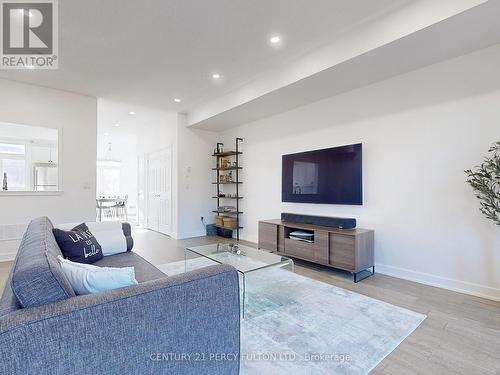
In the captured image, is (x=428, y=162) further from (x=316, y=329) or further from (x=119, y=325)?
(x=119, y=325)

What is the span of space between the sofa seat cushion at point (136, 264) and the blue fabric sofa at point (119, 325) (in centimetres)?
94

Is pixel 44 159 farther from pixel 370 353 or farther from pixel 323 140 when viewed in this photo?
pixel 370 353

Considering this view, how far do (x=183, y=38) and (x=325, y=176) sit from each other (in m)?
2.56

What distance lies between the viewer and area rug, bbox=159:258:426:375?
168 centimetres

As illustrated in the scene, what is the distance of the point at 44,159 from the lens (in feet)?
14.5

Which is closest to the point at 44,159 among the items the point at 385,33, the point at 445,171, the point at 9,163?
the point at 9,163

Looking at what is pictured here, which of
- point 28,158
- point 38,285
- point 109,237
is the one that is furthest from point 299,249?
point 28,158

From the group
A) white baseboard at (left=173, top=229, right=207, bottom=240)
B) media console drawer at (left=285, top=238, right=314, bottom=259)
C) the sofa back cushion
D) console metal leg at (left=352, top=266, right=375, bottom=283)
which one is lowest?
console metal leg at (left=352, top=266, right=375, bottom=283)

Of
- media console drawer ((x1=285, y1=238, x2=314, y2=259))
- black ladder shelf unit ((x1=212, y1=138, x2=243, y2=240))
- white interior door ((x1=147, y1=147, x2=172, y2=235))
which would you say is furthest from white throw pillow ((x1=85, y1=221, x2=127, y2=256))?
white interior door ((x1=147, y1=147, x2=172, y2=235))

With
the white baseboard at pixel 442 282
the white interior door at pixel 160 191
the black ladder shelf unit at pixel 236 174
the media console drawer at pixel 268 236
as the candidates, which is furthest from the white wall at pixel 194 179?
the white baseboard at pixel 442 282

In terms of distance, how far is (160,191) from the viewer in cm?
650

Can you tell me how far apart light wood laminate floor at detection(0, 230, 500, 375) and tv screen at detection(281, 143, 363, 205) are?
1.04m

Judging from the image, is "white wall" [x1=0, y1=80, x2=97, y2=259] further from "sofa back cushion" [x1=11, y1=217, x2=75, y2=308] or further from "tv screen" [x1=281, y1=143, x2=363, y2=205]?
"sofa back cushion" [x1=11, y1=217, x2=75, y2=308]

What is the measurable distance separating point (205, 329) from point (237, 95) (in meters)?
3.92
